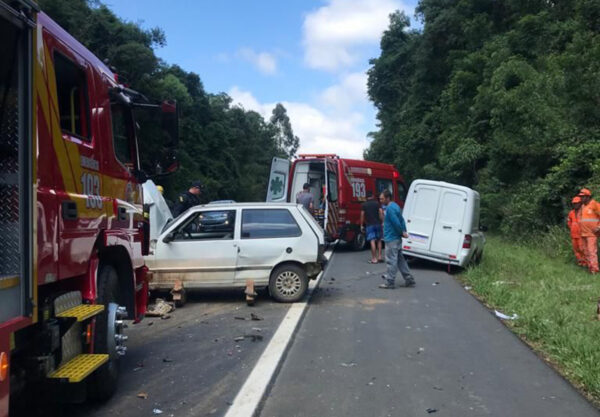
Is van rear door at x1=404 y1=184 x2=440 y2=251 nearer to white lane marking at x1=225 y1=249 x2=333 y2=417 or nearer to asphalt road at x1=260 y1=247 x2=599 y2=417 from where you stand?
asphalt road at x1=260 y1=247 x2=599 y2=417

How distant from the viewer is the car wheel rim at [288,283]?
924cm

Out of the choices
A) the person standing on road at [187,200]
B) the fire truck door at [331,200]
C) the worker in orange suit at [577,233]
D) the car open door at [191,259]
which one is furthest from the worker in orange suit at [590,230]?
the person standing on road at [187,200]

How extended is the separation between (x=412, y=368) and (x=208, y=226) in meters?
4.70

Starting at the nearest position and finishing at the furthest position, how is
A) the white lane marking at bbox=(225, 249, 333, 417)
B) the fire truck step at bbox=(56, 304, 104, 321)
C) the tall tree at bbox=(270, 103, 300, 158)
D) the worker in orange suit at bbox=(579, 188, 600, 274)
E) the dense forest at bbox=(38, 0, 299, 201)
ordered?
the fire truck step at bbox=(56, 304, 104, 321) < the white lane marking at bbox=(225, 249, 333, 417) < the worker in orange suit at bbox=(579, 188, 600, 274) < the dense forest at bbox=(38, 0, 299, 201) < the tall tree at bbox=(270, 103, 300, 158)

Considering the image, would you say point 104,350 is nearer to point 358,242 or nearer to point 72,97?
point 72,97

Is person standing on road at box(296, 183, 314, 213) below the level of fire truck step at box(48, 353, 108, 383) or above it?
above

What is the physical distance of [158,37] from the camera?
44.0m

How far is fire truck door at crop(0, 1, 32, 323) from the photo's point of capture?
3.22 m

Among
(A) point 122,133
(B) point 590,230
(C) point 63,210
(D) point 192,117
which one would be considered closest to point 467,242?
(B) point 590,230

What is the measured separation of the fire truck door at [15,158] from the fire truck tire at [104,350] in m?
1.56

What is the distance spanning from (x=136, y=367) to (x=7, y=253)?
302 cm

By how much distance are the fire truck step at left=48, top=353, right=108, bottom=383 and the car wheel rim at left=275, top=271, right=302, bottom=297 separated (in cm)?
481

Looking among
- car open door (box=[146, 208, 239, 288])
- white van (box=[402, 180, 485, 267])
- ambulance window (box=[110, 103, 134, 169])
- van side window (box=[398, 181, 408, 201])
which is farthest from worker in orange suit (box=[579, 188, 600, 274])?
ambulance window (box=[110, 103, 134, 169])

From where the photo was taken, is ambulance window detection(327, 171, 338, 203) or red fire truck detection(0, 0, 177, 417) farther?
ambulance window detection(327, 171, 338, 203)
